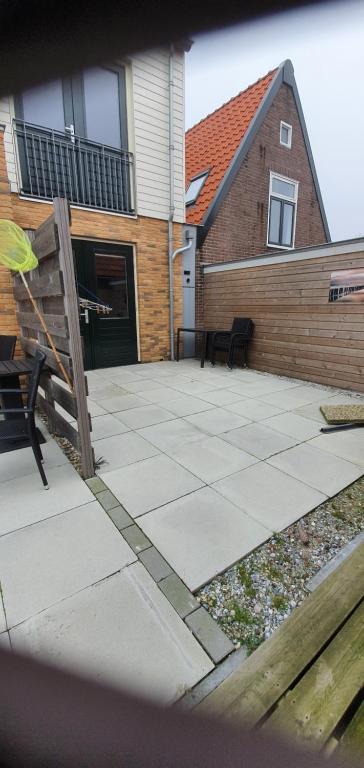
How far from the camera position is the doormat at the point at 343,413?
326 cm

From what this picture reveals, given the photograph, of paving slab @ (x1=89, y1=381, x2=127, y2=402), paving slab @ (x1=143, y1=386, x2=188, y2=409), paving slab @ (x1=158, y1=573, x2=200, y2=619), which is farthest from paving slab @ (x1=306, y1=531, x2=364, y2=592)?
paving slab @ (x1=89, y1=381, x2=127, y2=402)

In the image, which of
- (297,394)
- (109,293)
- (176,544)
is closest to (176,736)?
(176,544)

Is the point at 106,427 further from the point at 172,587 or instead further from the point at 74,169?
the point at 74,169

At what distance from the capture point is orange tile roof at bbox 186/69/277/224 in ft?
22.5

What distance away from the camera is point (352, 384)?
4.35m

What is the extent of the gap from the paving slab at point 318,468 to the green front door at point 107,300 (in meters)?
4.07

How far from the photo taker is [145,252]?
5.94 meters

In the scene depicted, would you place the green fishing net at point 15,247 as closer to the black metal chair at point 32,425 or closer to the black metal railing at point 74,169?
the black metal chair at point 32,425

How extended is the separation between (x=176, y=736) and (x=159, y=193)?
261 inches

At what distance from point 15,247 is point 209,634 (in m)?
2.72

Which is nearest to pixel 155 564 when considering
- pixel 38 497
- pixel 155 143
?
pixel 38 497

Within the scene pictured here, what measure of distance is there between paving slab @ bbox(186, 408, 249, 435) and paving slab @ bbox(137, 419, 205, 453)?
0.33ft

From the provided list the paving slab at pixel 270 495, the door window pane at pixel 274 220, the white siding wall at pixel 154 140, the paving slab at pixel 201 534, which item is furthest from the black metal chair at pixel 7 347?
the door window pane at pixel 274 220

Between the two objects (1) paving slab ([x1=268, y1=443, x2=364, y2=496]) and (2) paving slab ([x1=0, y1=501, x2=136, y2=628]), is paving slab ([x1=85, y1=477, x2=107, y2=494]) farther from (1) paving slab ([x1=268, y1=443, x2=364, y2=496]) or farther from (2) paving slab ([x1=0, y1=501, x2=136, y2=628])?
(1) paving slab ([x1=268, y1=443, x2=364, y2=496])
